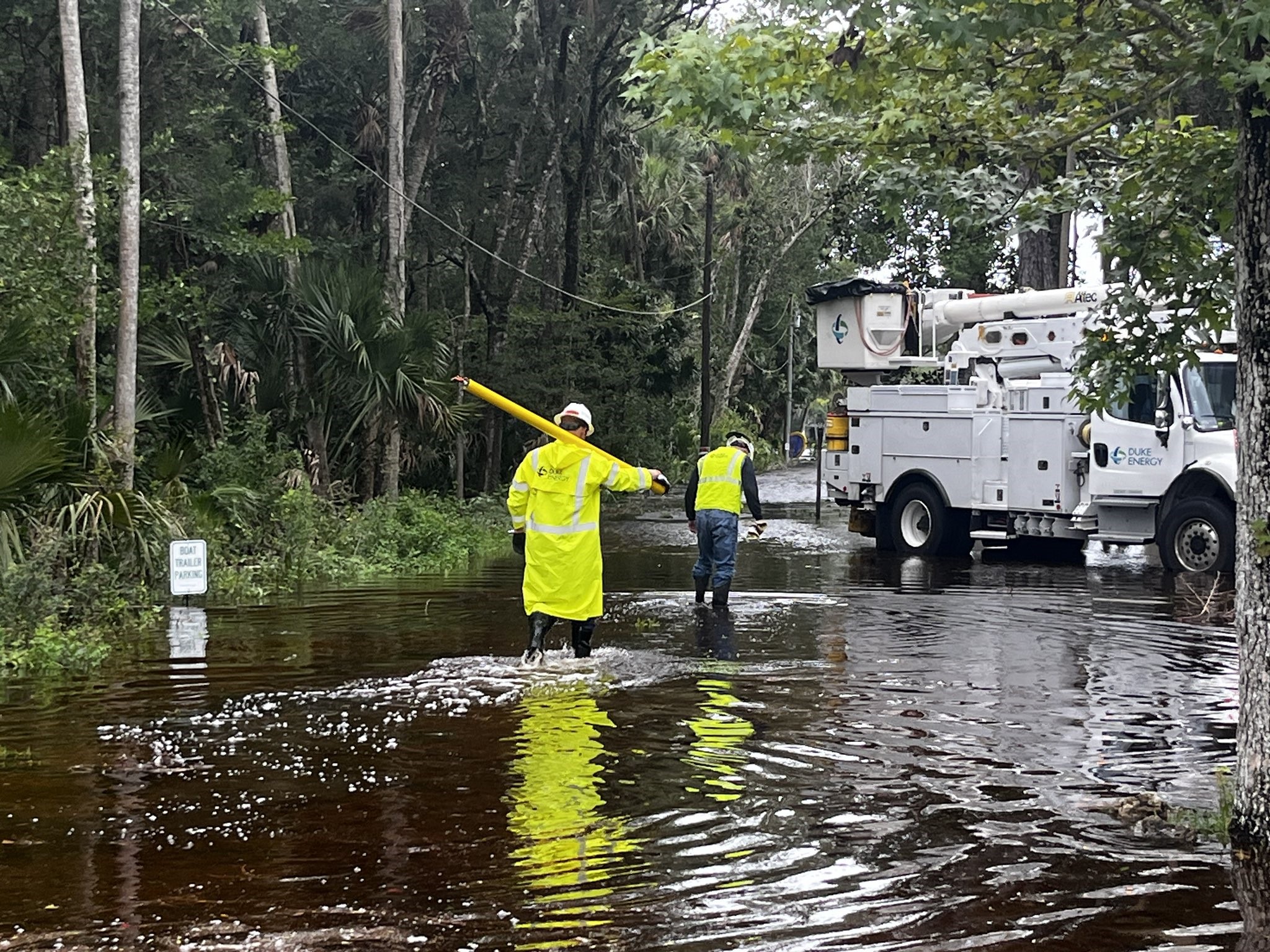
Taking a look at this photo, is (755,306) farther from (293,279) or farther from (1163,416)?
(1163,416)

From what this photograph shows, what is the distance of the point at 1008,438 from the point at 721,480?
24.7 ft

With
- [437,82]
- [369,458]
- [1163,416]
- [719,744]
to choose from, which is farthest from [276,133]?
[719,744]

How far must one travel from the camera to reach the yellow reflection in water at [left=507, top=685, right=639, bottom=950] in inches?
223

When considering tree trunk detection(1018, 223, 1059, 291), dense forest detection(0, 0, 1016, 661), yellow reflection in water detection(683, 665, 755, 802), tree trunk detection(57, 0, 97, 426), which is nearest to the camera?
yellow reflection in water detection(683, 665, 755, 802)

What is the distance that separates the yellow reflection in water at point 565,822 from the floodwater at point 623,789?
2 cm

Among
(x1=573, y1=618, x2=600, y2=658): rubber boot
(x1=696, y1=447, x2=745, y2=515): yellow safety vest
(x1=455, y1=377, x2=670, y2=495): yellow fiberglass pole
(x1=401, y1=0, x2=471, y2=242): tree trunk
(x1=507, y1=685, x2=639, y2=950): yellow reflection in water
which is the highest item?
(x1=401, y1=0, x2=471, y2=242): tree trunk

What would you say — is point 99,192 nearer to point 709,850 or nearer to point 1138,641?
point 1138,641

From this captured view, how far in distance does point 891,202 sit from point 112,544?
938 centimetres

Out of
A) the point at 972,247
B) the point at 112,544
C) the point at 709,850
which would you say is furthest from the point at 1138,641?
the point at 972,247

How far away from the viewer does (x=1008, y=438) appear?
21672 mm

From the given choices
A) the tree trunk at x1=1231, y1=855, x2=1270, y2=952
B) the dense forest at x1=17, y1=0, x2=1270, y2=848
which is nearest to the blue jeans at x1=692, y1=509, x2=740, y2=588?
the dense forest at x1=17, y1=0, x2=1270, y2=848

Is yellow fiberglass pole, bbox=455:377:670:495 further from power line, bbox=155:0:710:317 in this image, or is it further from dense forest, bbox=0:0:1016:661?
power line, bbox=155:0:710:317

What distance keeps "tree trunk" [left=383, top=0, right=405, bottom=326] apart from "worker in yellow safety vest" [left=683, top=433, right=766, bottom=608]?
34.0 feet

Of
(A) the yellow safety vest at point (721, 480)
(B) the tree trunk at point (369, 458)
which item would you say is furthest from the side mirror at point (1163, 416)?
(B) the tree trunk at point (369, 458)
